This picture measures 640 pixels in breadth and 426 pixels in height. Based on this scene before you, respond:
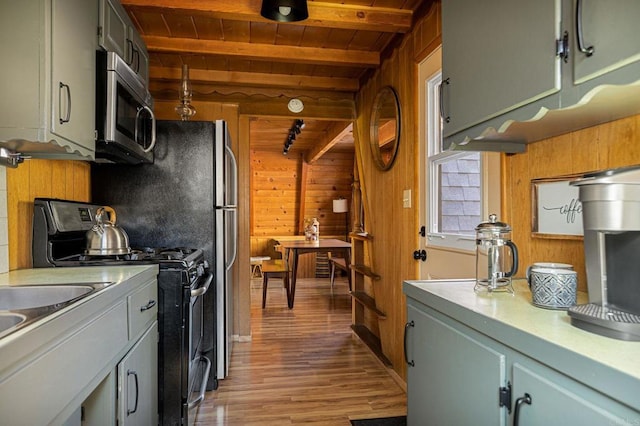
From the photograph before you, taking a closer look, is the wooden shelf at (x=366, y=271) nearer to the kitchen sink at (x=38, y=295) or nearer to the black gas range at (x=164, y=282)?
the black gas range at (x=164, y=282)

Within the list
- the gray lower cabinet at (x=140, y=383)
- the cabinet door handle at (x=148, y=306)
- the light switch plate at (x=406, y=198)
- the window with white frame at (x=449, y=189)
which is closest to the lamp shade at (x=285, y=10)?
the window with white frame at (x=449, y=189)

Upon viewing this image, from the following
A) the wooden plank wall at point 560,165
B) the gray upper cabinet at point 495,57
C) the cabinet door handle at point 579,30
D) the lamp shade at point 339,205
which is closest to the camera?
the cabinet door handle at point 579,30

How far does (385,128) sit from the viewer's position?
3.12m

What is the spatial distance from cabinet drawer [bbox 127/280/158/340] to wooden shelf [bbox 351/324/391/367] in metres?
1.82

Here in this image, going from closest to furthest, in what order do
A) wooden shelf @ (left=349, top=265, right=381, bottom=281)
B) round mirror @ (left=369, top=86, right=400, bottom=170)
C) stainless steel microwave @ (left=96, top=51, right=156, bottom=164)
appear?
1. stainless steel microwave @ (left=96, top=51, right=156, bottom=164)
2. round mirror @ (left=369, top=86, right=400, bottom=170)
3. wooden shelf @ (left=349, top=265, right=381, bottom=281)

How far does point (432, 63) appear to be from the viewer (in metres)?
2.26

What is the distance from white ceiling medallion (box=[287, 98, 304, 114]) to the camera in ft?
12.6

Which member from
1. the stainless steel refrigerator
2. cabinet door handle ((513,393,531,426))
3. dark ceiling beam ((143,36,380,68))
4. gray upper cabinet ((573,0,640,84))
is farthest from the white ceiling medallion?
cabinet door handle ((513,393,531,426))

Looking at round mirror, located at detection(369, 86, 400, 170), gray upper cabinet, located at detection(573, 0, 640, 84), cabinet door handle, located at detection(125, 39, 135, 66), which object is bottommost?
gray upper cabinet, located at detection(573, 0, 640, 84)

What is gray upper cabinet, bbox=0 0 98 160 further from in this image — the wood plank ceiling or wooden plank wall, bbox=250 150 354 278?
wooden plank wall, bbox=250 150 354 278

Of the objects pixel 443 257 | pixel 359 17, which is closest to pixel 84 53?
pixel 359 17

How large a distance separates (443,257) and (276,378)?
59.9 inches

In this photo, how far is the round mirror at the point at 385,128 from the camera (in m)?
2.85

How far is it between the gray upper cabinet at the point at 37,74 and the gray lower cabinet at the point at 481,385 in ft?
4.84
